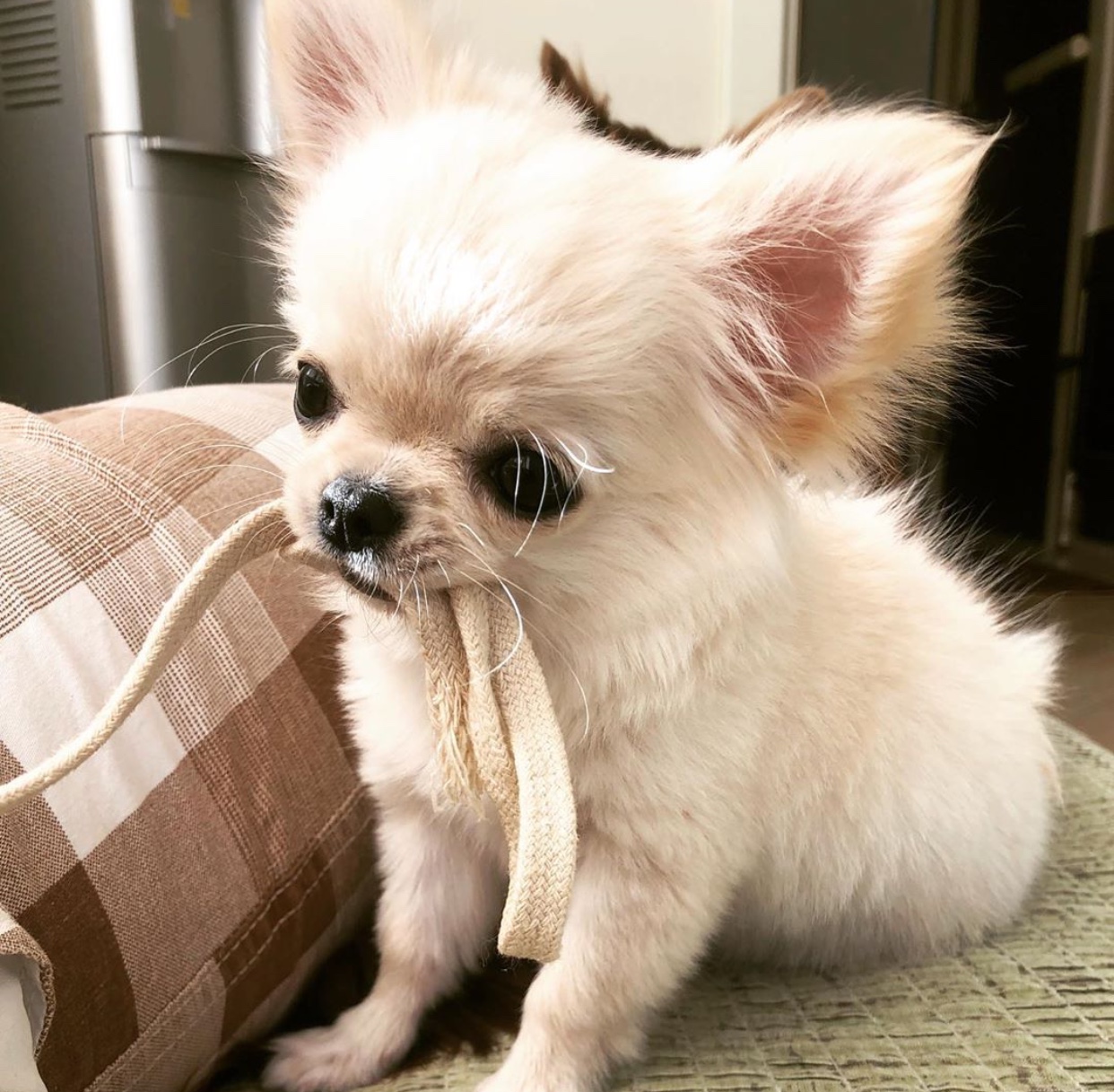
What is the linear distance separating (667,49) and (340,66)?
7.23ft

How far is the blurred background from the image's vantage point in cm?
197

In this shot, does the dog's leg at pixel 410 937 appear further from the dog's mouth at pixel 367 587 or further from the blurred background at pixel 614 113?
the blurred background at pixel 614 113

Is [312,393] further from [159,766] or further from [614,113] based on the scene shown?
[614,113]

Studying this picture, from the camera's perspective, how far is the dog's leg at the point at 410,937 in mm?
1003

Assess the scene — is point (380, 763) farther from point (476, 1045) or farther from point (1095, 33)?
point (1095, 33)

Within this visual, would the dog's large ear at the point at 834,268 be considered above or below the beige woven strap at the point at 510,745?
above

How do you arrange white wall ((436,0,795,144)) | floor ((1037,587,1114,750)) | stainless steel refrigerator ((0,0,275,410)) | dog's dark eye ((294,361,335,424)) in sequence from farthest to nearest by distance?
1. white wall ((436,0,795,144))
2. floor ((1037,587,1114,750))
3. stainless steel refrigerator ((0,0,275,410))
4. dog's dark eye ((294,361,335,424))

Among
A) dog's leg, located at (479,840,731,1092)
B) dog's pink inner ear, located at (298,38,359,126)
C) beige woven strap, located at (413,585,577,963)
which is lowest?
dog's leg, located at (479,840,731,1092)

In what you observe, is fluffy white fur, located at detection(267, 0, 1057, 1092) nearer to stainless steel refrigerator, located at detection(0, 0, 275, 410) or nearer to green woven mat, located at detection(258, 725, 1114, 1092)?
green woven mat, located at detection(258, 725, 1114, 1092)

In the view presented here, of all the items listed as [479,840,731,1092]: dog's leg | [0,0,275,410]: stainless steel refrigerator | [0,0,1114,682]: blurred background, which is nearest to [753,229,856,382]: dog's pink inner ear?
[0,0,1114,682]: blurred background

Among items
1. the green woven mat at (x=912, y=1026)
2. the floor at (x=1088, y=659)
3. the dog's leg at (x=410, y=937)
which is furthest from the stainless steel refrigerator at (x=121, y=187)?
the floor at (x=1088, y=659)

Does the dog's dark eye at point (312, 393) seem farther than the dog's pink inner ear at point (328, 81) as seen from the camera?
No

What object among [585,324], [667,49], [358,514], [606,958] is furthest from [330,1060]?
[667,49]

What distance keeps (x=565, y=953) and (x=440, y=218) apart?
64 centimetres
